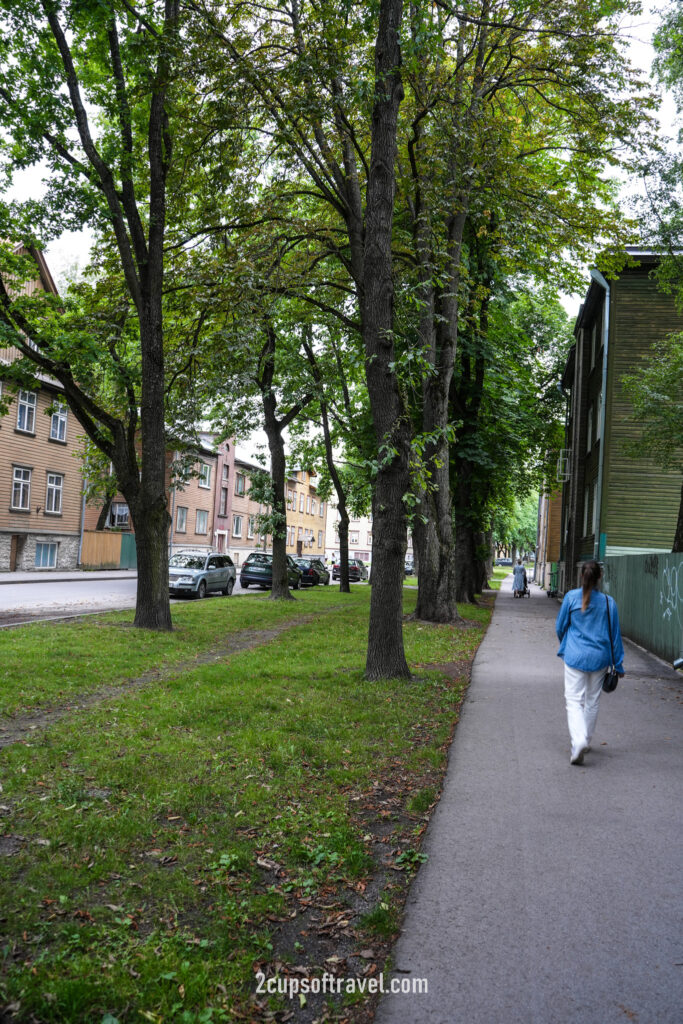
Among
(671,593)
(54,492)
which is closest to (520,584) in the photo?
(54,492)

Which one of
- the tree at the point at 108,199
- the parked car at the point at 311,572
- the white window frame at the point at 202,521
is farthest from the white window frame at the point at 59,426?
the tree at the point at 108,199

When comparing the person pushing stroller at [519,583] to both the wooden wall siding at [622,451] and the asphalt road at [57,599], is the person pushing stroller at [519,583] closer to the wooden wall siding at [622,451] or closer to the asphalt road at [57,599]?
the wooden wall siding at [622,451]

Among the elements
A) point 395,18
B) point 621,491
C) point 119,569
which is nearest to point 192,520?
point 119,569

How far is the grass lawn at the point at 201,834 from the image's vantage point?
3168 millimetres

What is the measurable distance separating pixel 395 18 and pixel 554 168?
9.51m

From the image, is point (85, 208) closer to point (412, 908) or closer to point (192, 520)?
point (412, 908)

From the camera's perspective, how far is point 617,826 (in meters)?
5.05

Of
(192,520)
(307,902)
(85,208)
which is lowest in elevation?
(307,902)

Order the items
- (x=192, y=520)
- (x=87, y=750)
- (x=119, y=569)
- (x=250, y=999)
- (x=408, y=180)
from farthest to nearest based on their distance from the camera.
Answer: (x=192, y=520) < (x=119, y=569) < (x=408, y=180) < (x=87, y=750) < (x=250, y=999)

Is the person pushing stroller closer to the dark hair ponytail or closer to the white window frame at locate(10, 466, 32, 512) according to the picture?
the white window frame at locate(10, 466, 32, 512)

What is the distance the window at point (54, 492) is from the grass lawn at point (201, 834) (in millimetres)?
27847

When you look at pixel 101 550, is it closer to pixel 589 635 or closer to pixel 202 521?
pixel 202 521

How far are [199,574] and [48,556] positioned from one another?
1191 cm

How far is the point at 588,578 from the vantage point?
22.2 feet
